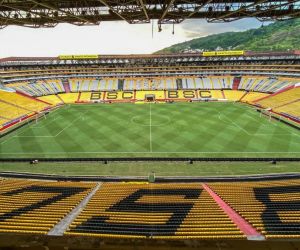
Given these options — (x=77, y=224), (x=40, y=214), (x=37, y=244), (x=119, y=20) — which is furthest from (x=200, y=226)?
(x=119, y=20)

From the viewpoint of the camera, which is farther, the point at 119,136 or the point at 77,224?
the point at 119,136

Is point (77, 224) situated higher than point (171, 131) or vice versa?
point (77, 224)

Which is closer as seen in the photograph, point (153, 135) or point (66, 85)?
point (153, 135)

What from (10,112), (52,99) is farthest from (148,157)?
(52,99)

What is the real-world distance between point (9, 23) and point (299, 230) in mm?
28142

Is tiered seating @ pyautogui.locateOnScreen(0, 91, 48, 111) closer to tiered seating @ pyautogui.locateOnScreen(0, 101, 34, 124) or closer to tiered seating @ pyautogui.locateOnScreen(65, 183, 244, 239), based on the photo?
tiered seating @ pyautogui.locateOnScreen(0, 101, 34, 124)

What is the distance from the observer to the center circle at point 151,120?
156 feet

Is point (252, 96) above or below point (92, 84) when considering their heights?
below

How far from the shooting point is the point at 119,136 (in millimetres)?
40281

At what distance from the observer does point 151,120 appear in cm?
4997

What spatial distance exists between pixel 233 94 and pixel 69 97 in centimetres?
5271

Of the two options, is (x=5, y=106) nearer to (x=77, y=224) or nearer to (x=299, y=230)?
(x=77, y=224)

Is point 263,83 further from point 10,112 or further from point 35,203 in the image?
point 35,203

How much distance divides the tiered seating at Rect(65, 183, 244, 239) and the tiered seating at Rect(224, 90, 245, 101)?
→ 58.1 meters
